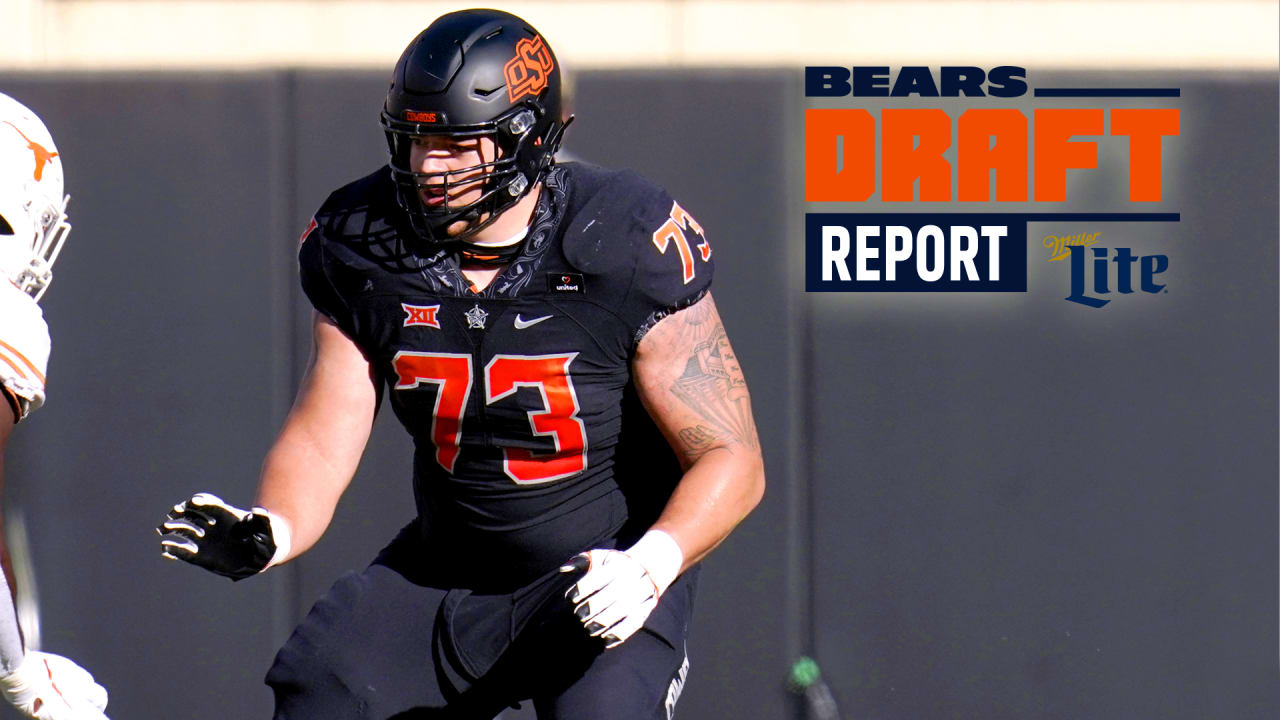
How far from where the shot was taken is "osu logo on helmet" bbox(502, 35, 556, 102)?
98.5 inches

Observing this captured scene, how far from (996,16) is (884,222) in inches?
22.1

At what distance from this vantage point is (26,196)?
7.45ft

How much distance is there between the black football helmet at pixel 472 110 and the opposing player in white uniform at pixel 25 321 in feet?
1.74

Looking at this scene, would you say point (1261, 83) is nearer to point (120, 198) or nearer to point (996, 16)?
point (996, 16)

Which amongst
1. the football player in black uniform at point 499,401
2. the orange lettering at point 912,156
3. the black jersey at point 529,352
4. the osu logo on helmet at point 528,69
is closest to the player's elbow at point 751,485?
the football player in black uniform at point 499,401

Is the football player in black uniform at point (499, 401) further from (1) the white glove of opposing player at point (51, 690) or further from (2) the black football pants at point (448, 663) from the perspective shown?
(1) the white glove of opposing player at point (51, 690)

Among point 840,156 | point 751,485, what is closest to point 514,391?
point 751,485

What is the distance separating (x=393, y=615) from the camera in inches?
99.2

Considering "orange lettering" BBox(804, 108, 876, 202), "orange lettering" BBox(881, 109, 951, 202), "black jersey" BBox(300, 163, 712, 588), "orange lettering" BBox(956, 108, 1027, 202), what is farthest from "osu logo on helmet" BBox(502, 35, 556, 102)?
"orange lettering" BBox(956, 108, 1027, 202)

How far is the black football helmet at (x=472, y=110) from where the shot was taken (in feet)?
8.06

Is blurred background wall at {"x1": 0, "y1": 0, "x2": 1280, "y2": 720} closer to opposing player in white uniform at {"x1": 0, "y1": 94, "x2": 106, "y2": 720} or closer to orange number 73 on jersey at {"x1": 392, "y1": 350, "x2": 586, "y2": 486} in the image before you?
orange number 73 on jersey at {"x1": 392, "y1": 350, "x2": 586, "y2": 486}

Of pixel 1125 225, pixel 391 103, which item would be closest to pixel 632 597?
pixel 391 103

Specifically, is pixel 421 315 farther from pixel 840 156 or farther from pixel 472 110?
pixel 840 156

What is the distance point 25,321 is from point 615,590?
3.00 feet
